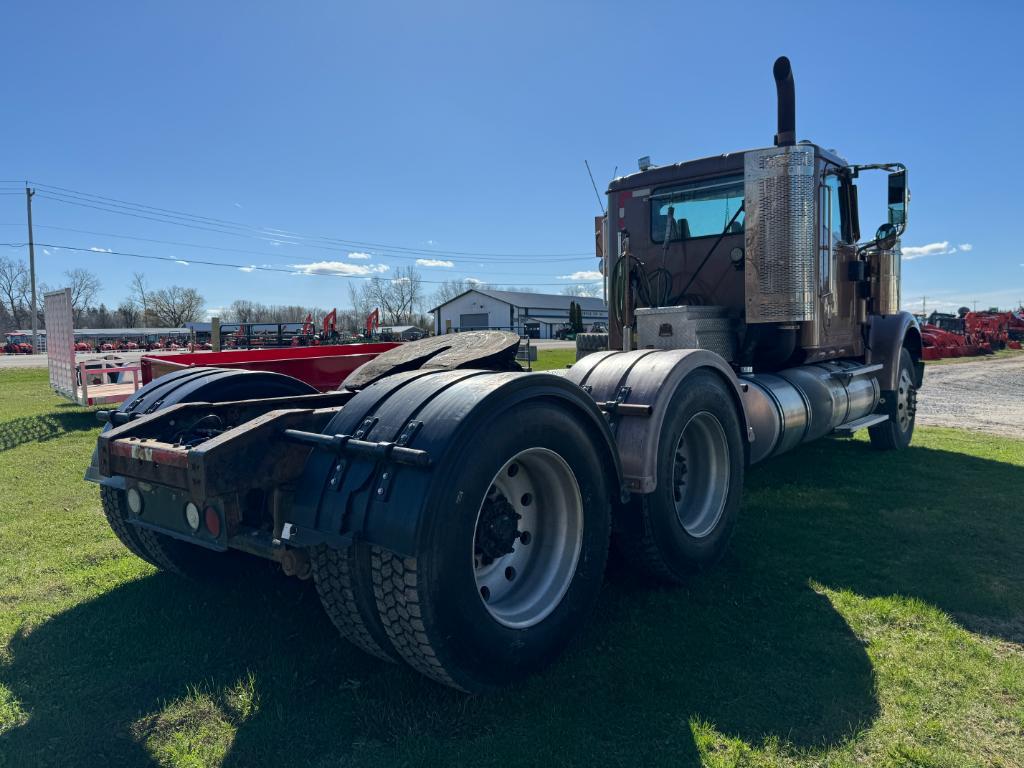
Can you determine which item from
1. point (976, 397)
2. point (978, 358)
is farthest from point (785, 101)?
point (978, 358)

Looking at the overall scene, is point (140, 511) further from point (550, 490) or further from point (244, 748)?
point (550, 490)

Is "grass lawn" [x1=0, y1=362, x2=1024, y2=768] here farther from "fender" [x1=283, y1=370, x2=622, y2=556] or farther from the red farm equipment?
the red farm equipment

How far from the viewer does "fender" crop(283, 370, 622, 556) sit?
229cm

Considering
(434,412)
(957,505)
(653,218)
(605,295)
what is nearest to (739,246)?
(653,218)

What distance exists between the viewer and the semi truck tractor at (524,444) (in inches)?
93.9

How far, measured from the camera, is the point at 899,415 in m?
7.91

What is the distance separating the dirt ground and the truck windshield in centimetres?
603

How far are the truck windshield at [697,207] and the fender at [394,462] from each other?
12.5 ft

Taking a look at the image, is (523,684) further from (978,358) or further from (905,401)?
(978,358)

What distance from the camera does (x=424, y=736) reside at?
2.41 meters

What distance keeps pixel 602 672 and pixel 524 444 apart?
104 centimetres

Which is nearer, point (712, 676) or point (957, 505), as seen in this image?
point (712, 676)

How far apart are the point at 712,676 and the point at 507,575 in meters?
0.94

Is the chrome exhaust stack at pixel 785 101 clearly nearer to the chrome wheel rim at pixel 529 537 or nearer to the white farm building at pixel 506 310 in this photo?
the chrome wheel rim at pixel 529 537
